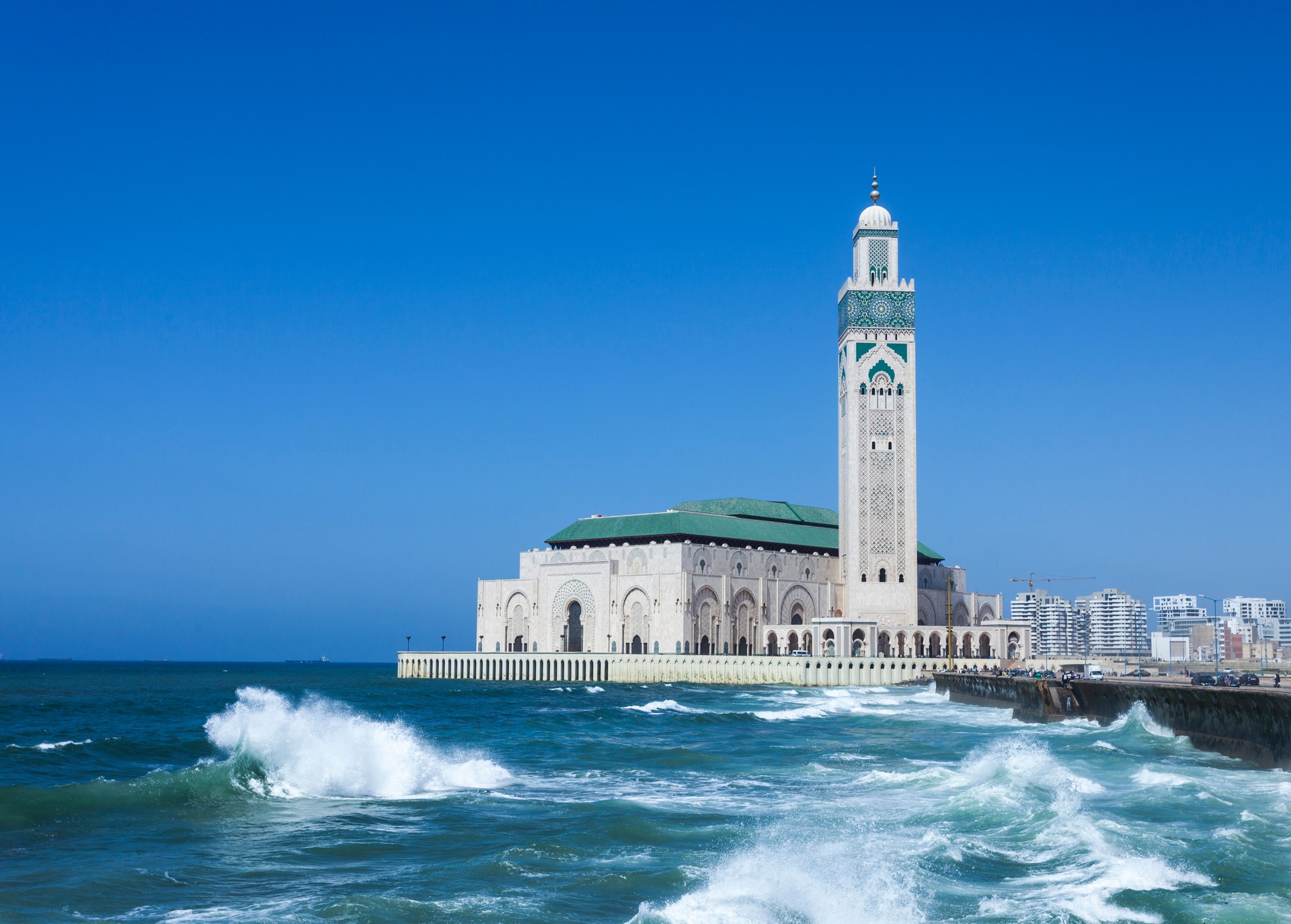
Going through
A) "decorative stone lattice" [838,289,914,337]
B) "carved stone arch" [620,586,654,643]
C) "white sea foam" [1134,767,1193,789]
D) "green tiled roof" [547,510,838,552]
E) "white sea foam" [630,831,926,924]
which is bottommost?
"white sea foam" [1134,767,1193,789]

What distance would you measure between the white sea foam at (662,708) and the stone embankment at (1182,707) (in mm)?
14695

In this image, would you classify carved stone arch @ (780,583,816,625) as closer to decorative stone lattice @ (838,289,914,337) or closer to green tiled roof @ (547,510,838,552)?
green tiled roof @ (547,510,838,552)

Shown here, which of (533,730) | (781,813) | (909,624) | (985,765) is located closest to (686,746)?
(533,730)

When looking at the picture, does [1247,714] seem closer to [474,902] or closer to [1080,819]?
[1080,819]

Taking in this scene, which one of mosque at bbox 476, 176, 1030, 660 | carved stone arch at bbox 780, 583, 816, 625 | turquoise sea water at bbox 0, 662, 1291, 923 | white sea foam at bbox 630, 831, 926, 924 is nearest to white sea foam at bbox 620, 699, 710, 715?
turquoise sea water at bbox 0, 662, 1291, 923

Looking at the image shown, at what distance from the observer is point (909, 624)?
96750 millimetres

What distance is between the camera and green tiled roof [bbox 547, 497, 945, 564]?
335ft

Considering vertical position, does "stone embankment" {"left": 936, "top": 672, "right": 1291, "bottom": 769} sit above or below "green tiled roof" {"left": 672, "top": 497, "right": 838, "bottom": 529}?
below

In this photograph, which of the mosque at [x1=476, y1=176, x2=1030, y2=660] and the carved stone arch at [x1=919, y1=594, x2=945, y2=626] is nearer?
the mosque at [x1=476, y1=176, x2=1030, y2=660]

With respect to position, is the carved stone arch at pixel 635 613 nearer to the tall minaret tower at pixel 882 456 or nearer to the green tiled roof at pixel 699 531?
the green tiled roof at pixel 699 531

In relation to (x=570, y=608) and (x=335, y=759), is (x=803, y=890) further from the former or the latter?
(x=570, y=608)

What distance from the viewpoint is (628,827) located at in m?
23.4

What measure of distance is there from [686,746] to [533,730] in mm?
8500

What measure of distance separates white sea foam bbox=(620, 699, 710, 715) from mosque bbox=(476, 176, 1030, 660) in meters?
31.7
